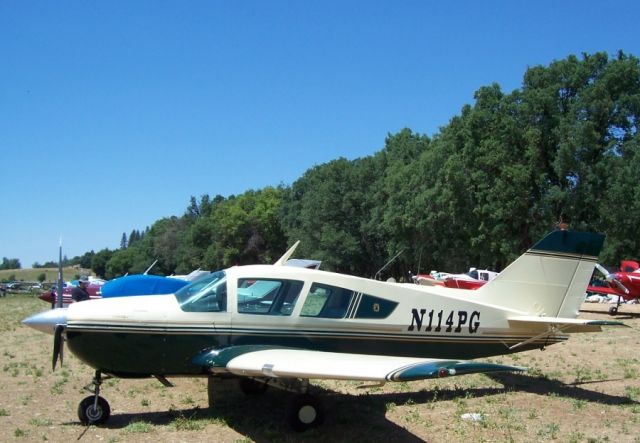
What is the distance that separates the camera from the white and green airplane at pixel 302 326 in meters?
6.57

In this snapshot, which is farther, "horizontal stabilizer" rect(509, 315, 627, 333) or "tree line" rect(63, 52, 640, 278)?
"tree line" rect(63, 52, 640, 278)

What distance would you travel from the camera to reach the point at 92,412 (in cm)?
677

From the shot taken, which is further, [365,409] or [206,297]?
[365,409]

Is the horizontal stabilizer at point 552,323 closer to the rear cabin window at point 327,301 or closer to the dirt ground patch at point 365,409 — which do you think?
the dirt ground patch at point 365,409

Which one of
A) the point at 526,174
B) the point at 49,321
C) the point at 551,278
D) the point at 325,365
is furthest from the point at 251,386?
the point at 526,174

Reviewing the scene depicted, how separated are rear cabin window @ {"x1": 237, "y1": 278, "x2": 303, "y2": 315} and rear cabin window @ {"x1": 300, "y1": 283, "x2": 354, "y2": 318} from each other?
0.61ft

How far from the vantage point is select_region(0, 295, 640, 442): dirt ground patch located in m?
6.45

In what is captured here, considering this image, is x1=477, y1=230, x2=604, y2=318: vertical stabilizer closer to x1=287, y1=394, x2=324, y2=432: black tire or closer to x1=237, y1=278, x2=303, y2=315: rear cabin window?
x1=237, y1=278, x2=303, y2=315: rear cabin window

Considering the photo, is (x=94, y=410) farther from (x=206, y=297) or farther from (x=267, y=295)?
(x=267, y=295)

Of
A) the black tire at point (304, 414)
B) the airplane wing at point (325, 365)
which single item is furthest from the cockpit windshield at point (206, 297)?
the black tire at point (304, 414)

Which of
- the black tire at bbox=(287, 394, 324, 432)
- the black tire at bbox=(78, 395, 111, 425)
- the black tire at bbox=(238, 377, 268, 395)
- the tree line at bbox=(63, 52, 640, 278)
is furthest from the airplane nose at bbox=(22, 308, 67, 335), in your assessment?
the tree line at bbox=(63, 52, 640, 278)

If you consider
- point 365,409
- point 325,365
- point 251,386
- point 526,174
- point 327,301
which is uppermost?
point 526,174

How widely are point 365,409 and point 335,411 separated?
39 cm

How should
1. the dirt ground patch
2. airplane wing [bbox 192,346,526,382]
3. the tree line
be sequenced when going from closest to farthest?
airplane wing [bbox 192,346,526,382] < the dirt ground patch < the tree line
